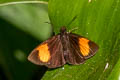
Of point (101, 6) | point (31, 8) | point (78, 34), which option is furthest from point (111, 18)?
point (31, 8)

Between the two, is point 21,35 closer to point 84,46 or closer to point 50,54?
point 50,54

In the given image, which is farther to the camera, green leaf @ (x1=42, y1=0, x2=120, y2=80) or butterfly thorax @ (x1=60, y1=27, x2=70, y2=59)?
butterfly thorax @ (x1=60, y1=27, x2=70, y2=59)

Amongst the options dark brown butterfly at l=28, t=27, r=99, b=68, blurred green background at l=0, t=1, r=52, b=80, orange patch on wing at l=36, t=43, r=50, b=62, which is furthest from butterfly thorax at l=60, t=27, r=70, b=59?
blurred green background at l=0, t=1, r=52, b=80

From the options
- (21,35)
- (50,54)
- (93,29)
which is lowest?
(21,35)

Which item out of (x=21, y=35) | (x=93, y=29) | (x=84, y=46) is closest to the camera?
(x=93, y=29)

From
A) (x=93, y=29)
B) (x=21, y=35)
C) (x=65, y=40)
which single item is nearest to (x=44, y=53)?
(x=65, y=40)

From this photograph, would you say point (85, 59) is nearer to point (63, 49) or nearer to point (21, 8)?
point (63, 49)

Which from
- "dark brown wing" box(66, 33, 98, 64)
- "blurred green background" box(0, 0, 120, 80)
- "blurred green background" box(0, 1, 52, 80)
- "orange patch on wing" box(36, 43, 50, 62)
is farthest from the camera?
"blurred green background" box(0, 1, 52, 80)

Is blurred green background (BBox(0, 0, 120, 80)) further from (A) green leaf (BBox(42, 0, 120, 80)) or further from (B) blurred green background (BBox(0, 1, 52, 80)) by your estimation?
(B) blurred green background (BBox(0, 1, 52, 80))
